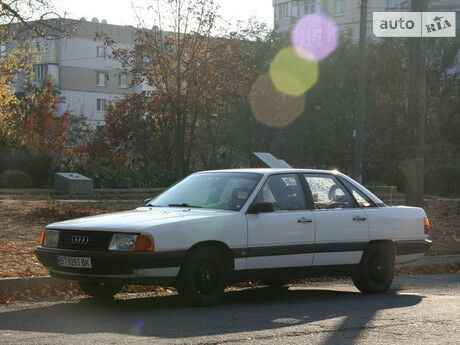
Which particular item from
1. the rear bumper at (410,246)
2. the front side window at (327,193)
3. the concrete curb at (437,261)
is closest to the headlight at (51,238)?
the front side window at (327,193)

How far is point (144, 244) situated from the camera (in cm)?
1023

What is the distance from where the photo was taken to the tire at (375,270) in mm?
12547

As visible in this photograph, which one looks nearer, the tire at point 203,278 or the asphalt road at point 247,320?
the asphalt road at point 247,320

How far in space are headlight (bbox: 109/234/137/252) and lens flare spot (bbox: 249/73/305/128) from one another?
110 ft

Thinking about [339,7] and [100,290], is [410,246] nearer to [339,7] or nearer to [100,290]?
[100,290]

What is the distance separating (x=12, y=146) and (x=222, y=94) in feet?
39.4

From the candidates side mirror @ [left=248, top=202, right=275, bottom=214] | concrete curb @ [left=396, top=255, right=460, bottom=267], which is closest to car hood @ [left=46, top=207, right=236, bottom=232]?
side mirror @ [left=248, top=202, right=275, bottom=214]

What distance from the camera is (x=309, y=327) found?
9297mm

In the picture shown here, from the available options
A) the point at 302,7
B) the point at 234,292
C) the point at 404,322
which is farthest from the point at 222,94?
the point at 302,7

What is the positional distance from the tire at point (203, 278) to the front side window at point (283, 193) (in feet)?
3.46

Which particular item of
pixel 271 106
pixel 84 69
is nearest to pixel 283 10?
pixel 84 69

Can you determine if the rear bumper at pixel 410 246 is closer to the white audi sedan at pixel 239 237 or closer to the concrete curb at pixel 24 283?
the white audi sedan at pixel 239 237

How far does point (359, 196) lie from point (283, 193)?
4.58 feet

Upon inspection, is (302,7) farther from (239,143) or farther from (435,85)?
(239,143)
